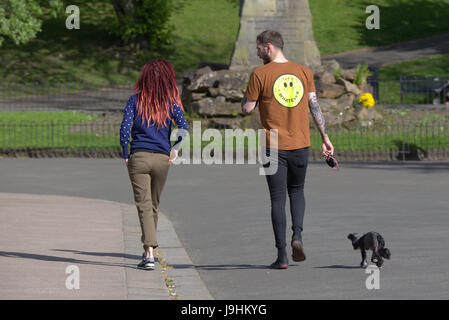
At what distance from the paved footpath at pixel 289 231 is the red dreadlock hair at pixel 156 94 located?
1401mm

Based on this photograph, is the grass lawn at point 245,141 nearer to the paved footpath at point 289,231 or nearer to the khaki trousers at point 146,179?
the paved footpath at point 289,231

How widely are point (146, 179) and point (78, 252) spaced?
122 centimetres

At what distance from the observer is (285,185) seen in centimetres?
861

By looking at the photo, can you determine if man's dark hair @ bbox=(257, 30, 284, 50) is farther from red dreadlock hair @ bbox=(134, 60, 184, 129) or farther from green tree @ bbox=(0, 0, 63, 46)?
green tree @ bbox=(0, 0, 63, 46)

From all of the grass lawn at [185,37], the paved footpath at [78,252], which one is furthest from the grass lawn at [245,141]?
the grass lawn at [185,37]

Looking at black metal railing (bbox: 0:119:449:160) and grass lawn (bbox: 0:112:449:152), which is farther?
grass lawn (bbox: 0:112:449:152)

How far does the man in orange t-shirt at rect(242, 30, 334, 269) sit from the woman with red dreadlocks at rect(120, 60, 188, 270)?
707 mm

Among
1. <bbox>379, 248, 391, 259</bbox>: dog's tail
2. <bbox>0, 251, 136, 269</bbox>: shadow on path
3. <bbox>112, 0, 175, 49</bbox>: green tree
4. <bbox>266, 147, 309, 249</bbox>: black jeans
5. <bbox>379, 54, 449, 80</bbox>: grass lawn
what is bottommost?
<bbox>379, 248, 391, 259</bbox>: dog's tail

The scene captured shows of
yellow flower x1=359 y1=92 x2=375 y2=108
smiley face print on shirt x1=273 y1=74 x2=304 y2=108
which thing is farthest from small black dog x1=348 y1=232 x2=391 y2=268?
yellow flower x1=359 y1=92 x2=375 y2=108

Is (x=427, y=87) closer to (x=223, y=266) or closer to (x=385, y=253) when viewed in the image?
(x=223, y=266)

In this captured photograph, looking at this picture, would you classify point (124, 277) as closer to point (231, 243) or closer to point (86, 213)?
point (231, 243)

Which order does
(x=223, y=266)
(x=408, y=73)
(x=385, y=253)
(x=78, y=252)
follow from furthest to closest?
(x=408, y=73) < (x=78, y=252) < (x=223, y=266) < (x=385, y=253)

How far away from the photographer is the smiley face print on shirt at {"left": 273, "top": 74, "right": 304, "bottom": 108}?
8430 mm

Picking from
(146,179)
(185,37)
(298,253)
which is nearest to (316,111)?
(298,253)
